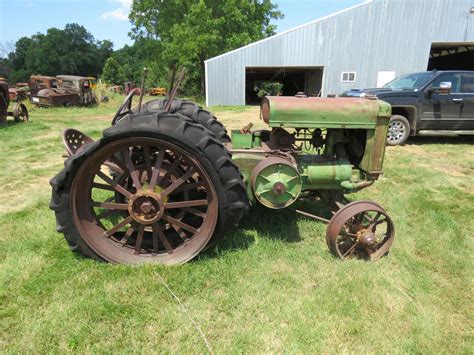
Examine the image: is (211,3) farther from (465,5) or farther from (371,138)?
(371,138)

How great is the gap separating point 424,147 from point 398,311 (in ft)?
21.5

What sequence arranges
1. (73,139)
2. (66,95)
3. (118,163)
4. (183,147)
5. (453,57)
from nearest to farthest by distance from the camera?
(183,147), (118,163), (73,139), (66,95), (453,57)

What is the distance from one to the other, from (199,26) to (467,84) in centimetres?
2000

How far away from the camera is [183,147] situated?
256 centimetres

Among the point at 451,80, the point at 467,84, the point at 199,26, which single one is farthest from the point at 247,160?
the point at 199,26

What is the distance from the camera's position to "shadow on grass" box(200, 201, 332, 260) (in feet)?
10.4

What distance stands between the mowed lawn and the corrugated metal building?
13139mm

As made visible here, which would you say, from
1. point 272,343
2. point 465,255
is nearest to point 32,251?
point 272,343

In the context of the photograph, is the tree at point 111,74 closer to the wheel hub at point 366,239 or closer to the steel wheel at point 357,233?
the steel wheel at point 357,233

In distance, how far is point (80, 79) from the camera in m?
18.4

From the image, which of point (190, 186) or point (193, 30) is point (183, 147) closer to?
point (190, 186)

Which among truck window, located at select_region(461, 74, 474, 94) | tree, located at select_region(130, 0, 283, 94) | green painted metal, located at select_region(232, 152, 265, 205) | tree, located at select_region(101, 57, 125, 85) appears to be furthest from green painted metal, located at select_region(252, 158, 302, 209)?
tree, located at select_region(101, 57, 125, 85)

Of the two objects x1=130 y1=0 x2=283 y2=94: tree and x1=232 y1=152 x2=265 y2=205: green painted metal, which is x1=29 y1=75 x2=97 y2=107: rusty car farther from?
x1=232 y1=152 x2=265 y2=205: green painted metal

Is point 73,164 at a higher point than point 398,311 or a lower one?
higher
